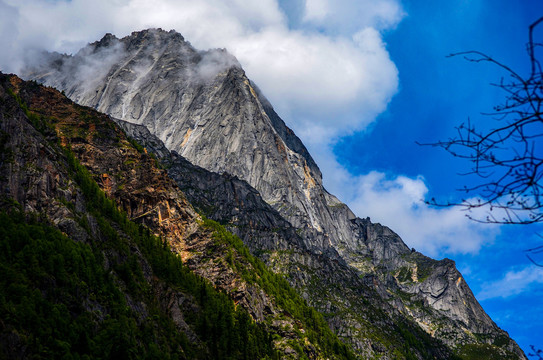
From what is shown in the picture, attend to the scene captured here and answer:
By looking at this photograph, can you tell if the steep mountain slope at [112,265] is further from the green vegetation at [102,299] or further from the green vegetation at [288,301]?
the green vegetation at [288,301]

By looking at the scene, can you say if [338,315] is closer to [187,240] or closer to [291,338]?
[291,338]

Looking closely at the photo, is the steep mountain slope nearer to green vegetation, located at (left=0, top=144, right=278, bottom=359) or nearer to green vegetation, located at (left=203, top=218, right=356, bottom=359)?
green vegetation, located at (left=0, top=144, right=278, bottom=359)

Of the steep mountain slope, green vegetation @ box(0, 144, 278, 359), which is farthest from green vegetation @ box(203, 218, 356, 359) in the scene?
green vegetation @ box(0, 144, 278, 359)

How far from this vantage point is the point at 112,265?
91.4 metres

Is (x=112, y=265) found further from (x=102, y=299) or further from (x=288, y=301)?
(x=288, y=301)

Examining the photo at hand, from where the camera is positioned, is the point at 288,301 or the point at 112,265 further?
the point at 288,301

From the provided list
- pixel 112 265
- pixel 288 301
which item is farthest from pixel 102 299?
pixel 288 301

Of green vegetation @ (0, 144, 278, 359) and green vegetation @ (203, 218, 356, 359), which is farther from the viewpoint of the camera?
green vegetation @ (203, 218, 356, 359)

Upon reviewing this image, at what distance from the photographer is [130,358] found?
66.5 m

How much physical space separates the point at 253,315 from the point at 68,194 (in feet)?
194

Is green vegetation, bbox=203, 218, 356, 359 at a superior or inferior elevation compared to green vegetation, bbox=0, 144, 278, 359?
superior

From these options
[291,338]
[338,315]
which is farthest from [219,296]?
[338,315]

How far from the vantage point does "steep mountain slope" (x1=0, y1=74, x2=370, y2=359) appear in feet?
218

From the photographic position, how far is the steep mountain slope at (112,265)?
2611 inches
